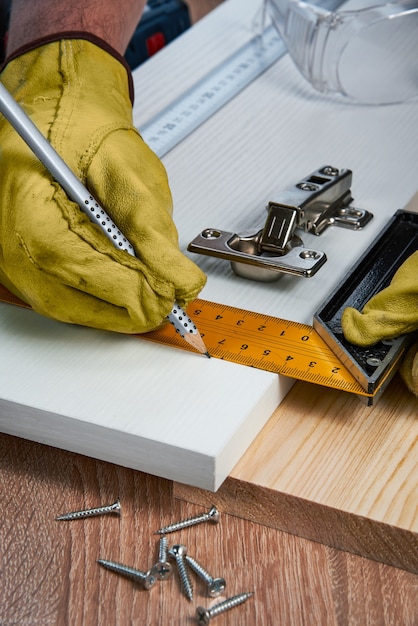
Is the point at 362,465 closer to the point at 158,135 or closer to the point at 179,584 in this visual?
the point at 179,584

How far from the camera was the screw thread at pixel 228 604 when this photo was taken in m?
1.09

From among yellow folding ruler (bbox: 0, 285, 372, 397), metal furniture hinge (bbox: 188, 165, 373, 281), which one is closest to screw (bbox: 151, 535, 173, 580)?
yellow folding ruler (bbox: 0, 285, 372, 397)

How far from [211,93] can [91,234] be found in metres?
1.01

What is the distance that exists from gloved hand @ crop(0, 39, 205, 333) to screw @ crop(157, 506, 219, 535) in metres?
0.27

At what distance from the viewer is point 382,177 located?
1793 mm

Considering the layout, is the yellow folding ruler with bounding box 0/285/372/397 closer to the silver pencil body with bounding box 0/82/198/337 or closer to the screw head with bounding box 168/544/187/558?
the silver pencil body with bounding box 0/82/198/337

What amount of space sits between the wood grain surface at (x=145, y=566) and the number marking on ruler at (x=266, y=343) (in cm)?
21

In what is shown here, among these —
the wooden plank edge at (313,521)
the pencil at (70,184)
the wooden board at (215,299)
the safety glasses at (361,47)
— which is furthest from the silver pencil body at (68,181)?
the safety glasses at (361,47)

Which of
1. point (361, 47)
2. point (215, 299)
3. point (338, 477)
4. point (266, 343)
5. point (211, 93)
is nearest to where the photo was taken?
point (338, 477)

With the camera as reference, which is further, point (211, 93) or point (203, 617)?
point (211, 93)

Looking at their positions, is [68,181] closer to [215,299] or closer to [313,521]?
[215,299]

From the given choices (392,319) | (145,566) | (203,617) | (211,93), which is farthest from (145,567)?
(211,93)

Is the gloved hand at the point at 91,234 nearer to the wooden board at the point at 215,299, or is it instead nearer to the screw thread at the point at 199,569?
the wooden board at the point at 215,299

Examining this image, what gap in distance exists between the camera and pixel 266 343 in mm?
1340
